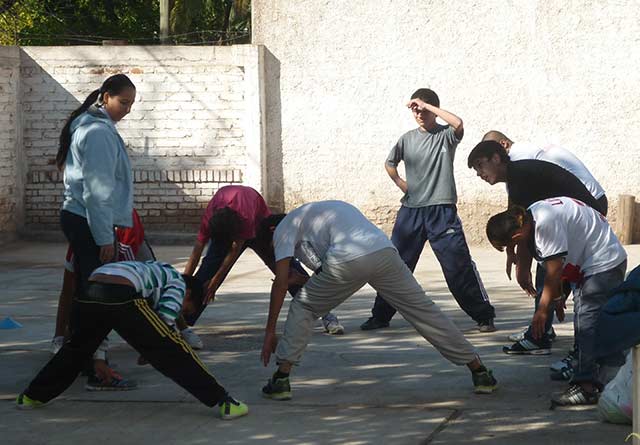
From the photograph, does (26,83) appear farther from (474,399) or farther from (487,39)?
(474,399)

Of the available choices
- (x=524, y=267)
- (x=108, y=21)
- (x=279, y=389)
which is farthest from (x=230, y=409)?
(x=108, y=21)

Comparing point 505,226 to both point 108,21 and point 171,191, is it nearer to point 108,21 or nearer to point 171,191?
point 171,191

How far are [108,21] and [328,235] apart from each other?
89.0 feet

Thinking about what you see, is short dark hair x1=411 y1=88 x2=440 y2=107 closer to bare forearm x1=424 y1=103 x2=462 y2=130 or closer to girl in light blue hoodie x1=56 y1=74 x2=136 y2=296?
bare forearm x1=424 y1=103 x2=462 y2=130

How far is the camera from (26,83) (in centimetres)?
1444

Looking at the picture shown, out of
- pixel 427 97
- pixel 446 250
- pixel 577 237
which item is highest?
pixel 427 97

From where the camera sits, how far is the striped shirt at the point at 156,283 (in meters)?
5.95

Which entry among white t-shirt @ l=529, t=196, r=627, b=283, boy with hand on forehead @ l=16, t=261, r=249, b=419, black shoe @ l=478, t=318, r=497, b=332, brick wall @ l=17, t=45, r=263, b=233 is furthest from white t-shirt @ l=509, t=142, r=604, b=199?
brick wall @ l=17, t=45, r=263, b=233

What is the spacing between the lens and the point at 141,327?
5.86 m

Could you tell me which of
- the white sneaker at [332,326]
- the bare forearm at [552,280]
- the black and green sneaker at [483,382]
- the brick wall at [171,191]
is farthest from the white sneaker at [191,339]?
the brick wall at [171,191]

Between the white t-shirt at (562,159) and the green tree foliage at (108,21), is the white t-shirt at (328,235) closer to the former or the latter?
the white t-shirt at (562,159)

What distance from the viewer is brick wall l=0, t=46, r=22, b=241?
14141 mm

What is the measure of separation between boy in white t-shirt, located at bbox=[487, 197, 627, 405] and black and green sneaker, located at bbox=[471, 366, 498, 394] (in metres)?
0.37

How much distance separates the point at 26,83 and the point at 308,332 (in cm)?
931
